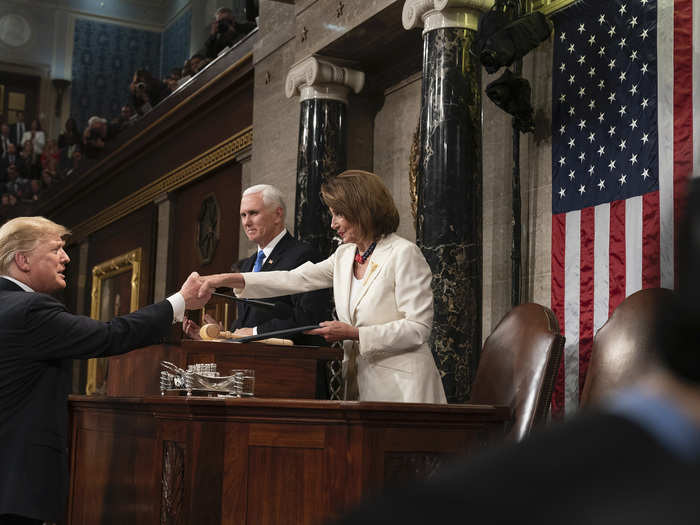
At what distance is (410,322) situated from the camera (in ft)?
12.1

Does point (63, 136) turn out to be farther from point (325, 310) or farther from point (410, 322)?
point (410, 322)

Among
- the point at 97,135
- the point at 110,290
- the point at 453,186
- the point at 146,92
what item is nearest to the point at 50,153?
the point at 97,135

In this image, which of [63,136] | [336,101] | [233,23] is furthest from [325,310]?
[63,136]

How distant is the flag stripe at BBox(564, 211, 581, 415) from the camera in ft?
16.6

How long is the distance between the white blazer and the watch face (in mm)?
17879

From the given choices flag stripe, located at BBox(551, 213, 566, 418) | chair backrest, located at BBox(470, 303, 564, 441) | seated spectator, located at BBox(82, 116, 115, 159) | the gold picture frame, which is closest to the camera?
chair backrest, located at BBox(470, 303, 564, 441)

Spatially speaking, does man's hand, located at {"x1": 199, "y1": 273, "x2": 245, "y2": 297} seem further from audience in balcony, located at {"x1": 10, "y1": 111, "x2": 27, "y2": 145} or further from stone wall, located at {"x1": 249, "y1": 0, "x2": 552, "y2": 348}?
audience in balcony, located at {"x1": 10, "y1": 111, "x2": 27, "y2": 145}

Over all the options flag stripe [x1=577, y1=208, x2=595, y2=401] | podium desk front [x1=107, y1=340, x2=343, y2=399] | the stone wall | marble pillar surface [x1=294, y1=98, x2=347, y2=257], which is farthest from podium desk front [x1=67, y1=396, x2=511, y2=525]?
marble pillar surface [x1=294, y1=98, x2=347, y2=257]

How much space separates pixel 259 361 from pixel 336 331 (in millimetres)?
340

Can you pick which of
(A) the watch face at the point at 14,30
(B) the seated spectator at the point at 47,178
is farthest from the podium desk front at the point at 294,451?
(A) the watch face at the point at 14,30

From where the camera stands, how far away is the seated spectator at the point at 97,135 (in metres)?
13.7

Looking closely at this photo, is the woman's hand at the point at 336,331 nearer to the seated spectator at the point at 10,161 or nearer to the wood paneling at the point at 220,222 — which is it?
the wood paneling at the point at 220,222

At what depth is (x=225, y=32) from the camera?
10.2 metres

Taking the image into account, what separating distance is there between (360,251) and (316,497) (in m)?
1.19
